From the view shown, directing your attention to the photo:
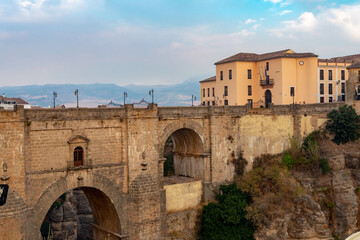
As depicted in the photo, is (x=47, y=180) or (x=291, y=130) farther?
(x=291, y=130)

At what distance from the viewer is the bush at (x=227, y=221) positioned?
3011 centimetres

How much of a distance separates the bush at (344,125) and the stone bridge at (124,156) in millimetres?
4134

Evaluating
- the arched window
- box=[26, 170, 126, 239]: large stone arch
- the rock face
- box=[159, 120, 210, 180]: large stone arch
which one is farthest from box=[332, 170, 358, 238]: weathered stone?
the rock face

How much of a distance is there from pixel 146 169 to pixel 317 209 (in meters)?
14.1

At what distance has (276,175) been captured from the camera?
33.1 meters

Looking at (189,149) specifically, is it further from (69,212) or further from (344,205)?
(69,212)

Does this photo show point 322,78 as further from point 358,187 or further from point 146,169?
point 146,169

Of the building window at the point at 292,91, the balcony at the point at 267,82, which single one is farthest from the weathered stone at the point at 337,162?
the balcony at the point at 267,82

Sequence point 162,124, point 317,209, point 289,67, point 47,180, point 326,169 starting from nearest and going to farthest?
point 47,180
point 162,124
point 317,209
point 326,169
point 289,67

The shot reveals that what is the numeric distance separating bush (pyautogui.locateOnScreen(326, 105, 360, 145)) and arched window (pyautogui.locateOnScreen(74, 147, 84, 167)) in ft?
76.9

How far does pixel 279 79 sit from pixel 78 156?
2684cm

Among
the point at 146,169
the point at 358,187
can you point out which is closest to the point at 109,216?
the point at 146,169

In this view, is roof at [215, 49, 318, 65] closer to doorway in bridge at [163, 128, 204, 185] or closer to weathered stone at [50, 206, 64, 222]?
doorway in bridge at [163, 128, 204, 185]

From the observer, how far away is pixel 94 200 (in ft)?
95.2
